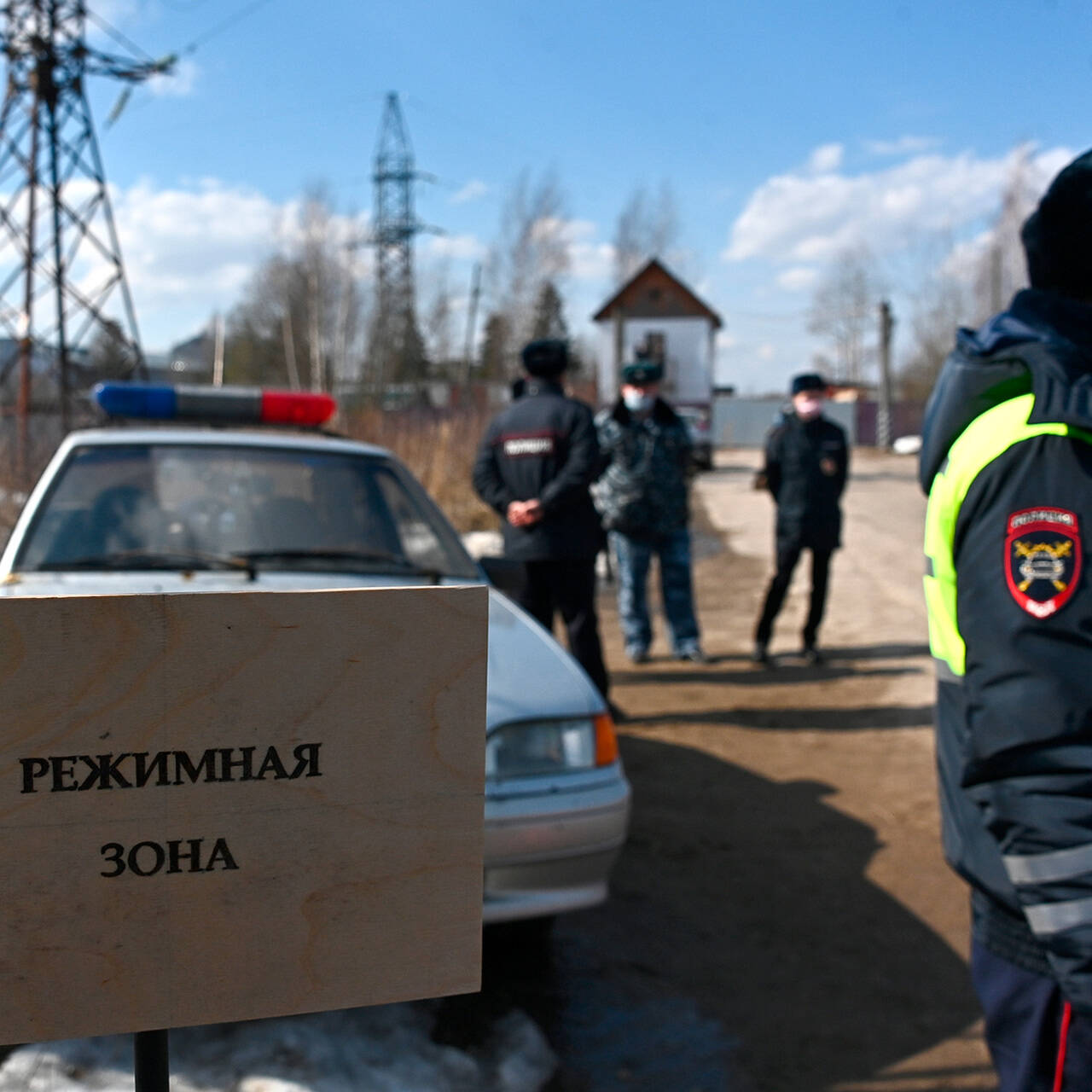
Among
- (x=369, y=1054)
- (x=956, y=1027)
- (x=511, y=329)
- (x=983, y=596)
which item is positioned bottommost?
(x=956, y=1027)

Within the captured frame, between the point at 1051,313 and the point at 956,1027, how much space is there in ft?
6.88

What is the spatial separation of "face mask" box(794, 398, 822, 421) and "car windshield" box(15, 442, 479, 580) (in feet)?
11.6

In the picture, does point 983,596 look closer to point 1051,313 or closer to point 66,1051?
point 1051,313

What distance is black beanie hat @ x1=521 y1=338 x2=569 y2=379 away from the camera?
524 cm

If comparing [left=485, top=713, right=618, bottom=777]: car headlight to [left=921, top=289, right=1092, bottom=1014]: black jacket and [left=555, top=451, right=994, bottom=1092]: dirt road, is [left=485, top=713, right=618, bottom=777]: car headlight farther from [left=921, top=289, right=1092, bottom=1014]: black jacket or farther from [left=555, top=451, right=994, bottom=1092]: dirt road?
[left=921, top=289, right=1092, bottom=1014]: black jacket

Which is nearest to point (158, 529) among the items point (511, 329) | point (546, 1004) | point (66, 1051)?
point (66, 1051)

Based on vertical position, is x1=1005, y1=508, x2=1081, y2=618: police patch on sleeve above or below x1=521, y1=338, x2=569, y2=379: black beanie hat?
below

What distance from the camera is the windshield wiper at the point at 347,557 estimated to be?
3.33 meters

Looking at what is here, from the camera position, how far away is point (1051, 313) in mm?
1468

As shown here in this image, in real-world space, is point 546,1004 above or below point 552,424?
below

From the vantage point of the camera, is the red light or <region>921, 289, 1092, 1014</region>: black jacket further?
the red light

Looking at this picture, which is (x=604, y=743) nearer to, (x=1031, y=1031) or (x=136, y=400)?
(x=1031, y=1031)

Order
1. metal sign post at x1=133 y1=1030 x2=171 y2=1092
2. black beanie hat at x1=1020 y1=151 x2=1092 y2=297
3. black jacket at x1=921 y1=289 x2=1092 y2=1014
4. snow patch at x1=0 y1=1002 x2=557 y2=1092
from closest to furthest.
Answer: metal sign post at x1=133 y1=1030 x2=171 y2=1092 → black jacket at x1=921 y1=289 x2=1092 y2=1014 → black beanie hat at x1=1020 y1=151 x2=1092 y2=297 → snow patch at x1=0 y1=1002 x2=557 y2=1092

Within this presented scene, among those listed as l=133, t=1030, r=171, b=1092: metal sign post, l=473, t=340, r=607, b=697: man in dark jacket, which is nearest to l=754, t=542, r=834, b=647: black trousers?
l=473, t=340, r=607, b=697: man in dark jacket
